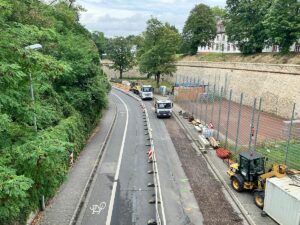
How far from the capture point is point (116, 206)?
1723 cm

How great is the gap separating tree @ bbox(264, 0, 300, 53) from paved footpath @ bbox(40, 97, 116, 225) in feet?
92.9

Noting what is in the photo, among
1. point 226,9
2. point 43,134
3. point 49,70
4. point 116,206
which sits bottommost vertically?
point 116,206

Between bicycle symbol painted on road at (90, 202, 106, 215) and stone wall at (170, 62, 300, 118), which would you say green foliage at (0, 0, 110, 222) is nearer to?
bicycle symbol painted on road at (90, 202, 106, 215)

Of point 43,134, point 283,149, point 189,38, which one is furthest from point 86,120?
point 189,38

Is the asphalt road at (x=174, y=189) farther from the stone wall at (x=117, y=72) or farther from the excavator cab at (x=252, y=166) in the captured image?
the stone wall at (x=117, y=72)

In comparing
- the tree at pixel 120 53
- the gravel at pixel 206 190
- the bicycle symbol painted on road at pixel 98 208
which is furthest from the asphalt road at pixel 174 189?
the tree at pixel 120 53

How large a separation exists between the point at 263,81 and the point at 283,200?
3144 cm

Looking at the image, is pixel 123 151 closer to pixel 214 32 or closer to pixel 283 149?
pixel 283 149

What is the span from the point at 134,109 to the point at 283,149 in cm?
2599

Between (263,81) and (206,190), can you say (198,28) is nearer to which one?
(263,81)

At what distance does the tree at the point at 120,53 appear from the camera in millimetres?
82438

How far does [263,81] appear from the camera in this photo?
143ft

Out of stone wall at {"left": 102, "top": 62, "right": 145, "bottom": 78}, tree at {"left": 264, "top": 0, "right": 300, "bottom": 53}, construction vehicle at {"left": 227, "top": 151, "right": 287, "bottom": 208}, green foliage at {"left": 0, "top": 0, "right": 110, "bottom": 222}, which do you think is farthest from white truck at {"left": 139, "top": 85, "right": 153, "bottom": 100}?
green foliage at {"left": 0, "top": 0, "right": 110, "bottom": 222}

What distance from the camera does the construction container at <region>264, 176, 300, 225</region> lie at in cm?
1388
